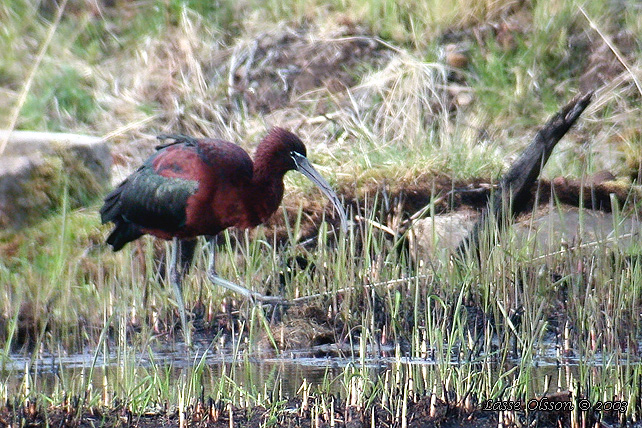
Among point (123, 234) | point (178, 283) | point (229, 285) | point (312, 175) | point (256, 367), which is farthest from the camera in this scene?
point (123, 234)

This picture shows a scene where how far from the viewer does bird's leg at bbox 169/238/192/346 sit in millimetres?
5311

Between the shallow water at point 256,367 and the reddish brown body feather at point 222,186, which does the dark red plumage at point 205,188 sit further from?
the shallow water at point 256,367

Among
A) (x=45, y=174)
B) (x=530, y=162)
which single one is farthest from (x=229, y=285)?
(x=45, y=174)

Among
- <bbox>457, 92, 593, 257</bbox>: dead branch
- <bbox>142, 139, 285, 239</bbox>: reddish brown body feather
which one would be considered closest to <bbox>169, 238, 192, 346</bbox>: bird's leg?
<bbox>142, 139, 285, 239</bbox>: reddish brown body feather

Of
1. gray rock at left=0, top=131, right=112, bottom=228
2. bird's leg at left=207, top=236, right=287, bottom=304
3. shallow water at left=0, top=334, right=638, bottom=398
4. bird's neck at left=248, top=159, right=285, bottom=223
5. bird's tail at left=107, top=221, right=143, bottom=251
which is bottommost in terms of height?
shallow water at left=0, top=334, right=638, bottom=398

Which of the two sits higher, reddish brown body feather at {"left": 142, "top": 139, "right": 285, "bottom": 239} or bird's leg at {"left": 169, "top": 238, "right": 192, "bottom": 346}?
reddish brown body feather at {"left": 142, "top": 139, "right": 285, "bottom": 239}

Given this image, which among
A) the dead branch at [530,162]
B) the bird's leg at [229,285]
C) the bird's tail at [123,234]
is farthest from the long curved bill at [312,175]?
the bird's tail at [123,234]

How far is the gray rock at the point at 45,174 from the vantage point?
7277 mm

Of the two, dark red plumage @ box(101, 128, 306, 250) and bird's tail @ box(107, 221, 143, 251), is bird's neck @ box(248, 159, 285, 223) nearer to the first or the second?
dark red plumage @ box(101, 128, 306, 250)

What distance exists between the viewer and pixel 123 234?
6312 mm

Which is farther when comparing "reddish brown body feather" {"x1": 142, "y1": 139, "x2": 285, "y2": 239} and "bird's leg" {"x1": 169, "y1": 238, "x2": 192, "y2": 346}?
"reddish brown body feather" {"x1": 142, "y1": 139, "x2": 285, "y2": 239}

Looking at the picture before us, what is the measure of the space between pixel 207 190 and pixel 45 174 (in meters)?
2.07

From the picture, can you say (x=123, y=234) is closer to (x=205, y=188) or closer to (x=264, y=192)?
(x=205, y=188)

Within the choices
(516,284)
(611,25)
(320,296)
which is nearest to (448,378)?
(516,284)
